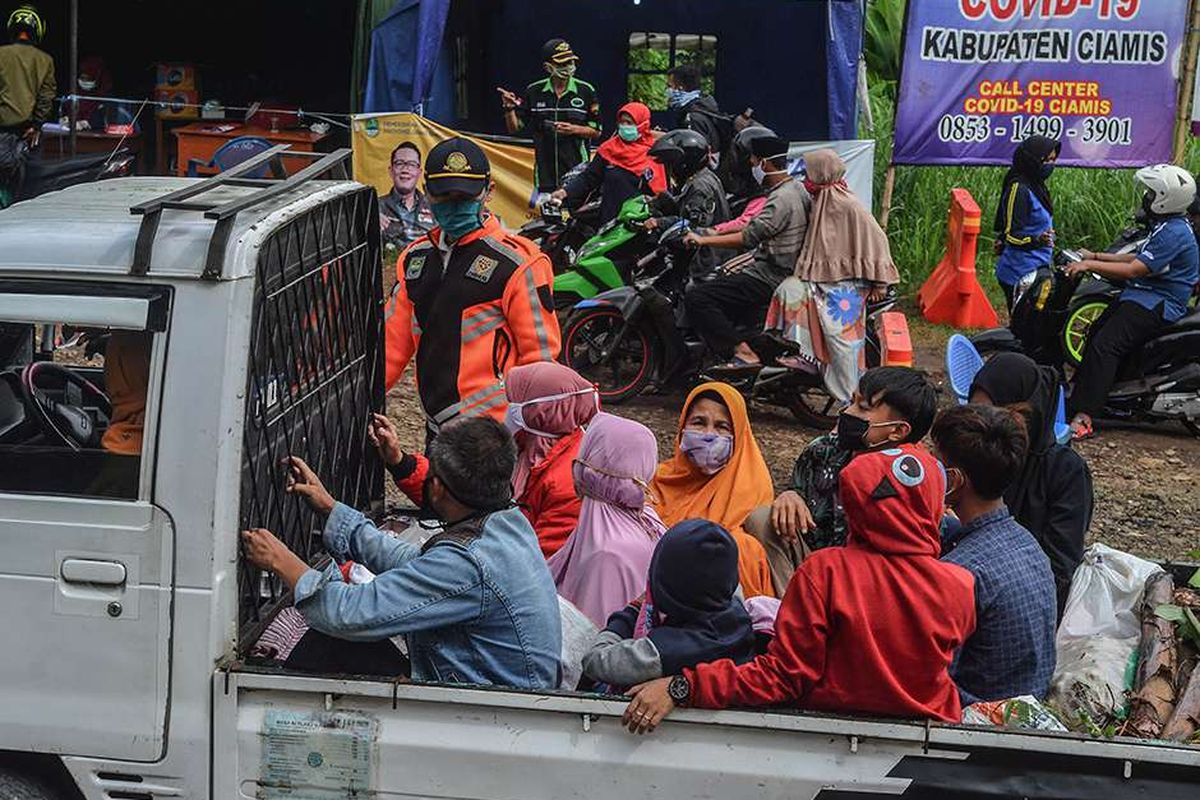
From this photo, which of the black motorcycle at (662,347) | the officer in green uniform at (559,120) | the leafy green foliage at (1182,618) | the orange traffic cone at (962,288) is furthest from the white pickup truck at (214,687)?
the officer in green uniform at (559,120)

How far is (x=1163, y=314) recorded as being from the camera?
29.3 feet

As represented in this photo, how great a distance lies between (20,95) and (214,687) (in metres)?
10.6

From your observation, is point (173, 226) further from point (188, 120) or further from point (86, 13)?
point (86, 13)

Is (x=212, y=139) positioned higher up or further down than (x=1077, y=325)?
higher up

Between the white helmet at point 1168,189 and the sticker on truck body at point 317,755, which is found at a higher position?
the white helmet at point 1168,189

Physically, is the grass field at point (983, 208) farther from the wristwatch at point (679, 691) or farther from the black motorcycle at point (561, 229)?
the wristwatch at point (679, 691)

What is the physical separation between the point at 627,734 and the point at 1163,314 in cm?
643

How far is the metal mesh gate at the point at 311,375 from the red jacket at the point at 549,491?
12 centimetres

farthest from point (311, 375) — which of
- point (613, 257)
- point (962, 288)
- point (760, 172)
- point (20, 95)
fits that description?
point (20, 95)

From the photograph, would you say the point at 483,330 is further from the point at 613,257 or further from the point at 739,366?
the point at 613,257

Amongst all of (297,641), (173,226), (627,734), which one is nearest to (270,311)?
(173,226)

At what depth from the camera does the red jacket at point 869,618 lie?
347 centimetres

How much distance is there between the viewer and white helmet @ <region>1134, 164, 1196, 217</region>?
861 cm

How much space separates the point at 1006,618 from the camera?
3.91m
